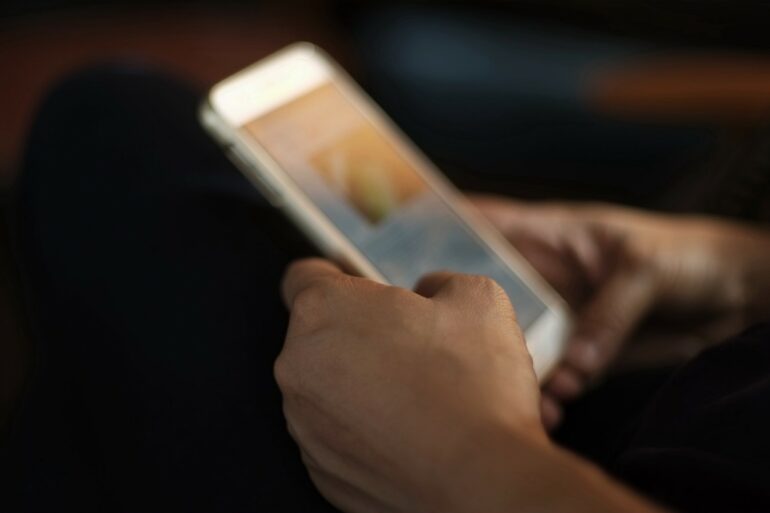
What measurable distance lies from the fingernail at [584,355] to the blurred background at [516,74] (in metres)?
0.20

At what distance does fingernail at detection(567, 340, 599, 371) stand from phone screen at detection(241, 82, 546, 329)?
0.04 metres

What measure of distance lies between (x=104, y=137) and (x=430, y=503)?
436 millimetres

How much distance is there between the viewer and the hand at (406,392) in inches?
13.1

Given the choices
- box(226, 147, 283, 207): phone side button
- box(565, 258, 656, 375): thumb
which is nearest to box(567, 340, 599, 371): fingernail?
box(565, 258, 656, 375): thumb

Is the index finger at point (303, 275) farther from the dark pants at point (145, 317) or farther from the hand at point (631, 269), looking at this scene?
the hand at point (631, 269)

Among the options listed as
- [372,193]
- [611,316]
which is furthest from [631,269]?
[372,193]

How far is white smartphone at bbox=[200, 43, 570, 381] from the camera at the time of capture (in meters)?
0.55

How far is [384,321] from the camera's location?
1.26 ft

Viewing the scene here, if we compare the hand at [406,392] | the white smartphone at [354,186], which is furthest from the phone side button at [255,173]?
the hand at [406,392]

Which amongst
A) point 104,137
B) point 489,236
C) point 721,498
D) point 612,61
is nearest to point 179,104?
point 104,137

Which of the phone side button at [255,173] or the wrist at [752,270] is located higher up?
the phone side button at [255,173]

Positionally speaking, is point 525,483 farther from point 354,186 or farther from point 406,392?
point 354,186

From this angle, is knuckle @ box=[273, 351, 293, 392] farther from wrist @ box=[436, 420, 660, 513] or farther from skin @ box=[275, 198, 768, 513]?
wrist @ box=[436, 420, 660, 513]

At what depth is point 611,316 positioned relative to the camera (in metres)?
0.60
